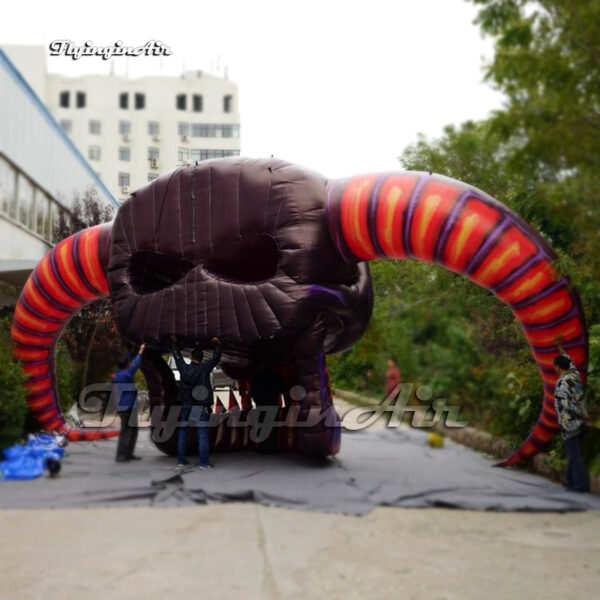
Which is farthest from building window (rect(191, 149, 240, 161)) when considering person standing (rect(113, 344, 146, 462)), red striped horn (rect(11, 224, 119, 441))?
person standing (rect(113, 344, 146, 462))

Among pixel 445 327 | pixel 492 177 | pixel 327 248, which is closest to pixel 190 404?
pixel 327 248

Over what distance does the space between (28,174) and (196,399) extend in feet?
34.0

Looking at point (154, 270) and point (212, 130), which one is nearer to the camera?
point (154, 270)

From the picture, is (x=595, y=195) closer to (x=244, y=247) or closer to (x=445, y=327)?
(x=244, y=247)

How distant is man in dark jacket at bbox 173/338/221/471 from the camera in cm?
734

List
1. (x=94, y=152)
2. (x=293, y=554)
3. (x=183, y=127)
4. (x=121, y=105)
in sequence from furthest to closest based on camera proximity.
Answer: (x=121, y=105) < (x=94, y=152) < (x=183, y=127) < (x=293, y=554)

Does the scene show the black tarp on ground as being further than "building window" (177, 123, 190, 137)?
No

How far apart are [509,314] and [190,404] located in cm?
458

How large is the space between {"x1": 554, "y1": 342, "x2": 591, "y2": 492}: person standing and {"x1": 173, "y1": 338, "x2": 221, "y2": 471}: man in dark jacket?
128 inches

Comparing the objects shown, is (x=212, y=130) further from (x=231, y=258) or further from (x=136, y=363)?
(x=231, y=258)

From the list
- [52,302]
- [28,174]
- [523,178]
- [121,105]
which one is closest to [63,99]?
[121,105]

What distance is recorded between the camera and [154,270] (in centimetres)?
805

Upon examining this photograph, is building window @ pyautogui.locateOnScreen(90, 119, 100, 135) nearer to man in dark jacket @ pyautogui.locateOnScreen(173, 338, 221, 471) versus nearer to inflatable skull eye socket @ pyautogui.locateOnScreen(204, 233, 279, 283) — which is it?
inflatable skull eye socket @ pyautogui.locateOnScreen(204, 233, 279, 283)

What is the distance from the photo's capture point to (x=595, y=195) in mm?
3602
